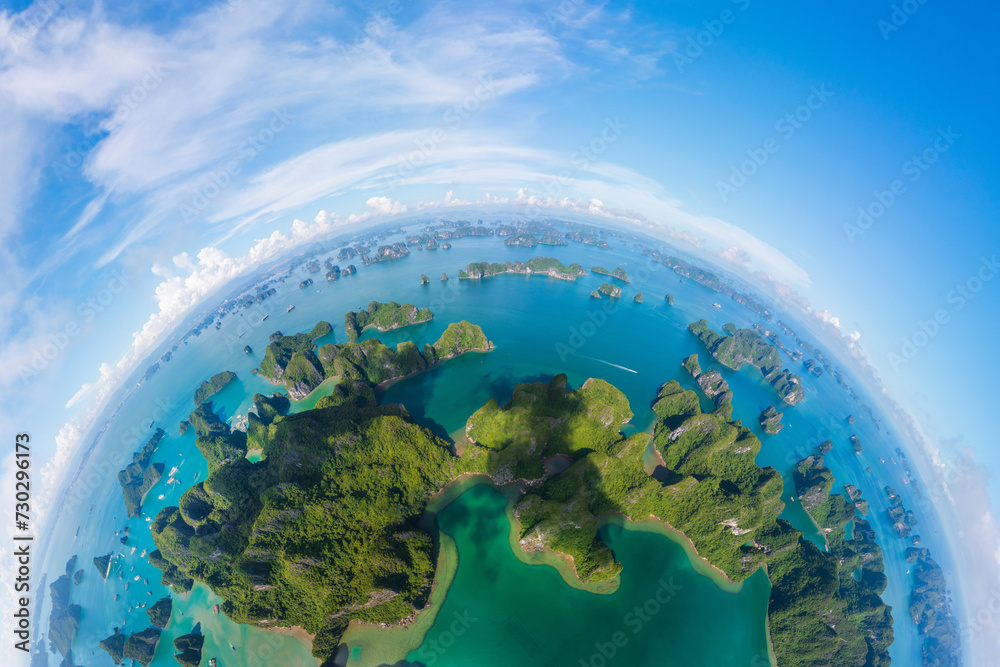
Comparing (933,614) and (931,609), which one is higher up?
(931,609)

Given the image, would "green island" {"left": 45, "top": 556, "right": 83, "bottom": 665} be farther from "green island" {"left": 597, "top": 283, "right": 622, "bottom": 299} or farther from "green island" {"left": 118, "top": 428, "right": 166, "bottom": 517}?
"green island" {"left": 597, "top": 283, "right": 622, "bottom": 299}

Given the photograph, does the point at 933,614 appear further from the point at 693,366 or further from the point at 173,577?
the point at 173,577

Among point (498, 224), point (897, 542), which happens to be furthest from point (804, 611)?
point (498, 224)

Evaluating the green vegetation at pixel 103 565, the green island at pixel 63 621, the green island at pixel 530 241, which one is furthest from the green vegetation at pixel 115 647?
the green island at pixel 530 241

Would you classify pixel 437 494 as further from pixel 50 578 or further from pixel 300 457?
pixel 50 578

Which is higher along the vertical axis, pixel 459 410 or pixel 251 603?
pixel 459 410

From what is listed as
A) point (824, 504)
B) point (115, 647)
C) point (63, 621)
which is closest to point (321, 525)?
point (115, 647)
